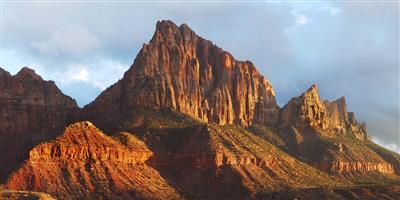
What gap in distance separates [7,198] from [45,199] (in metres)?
7.74

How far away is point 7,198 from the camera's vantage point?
164 meters

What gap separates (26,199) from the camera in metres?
161

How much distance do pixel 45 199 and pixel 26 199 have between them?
11.3 ft

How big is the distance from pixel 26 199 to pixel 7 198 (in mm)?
4458

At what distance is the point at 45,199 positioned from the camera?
528ft
